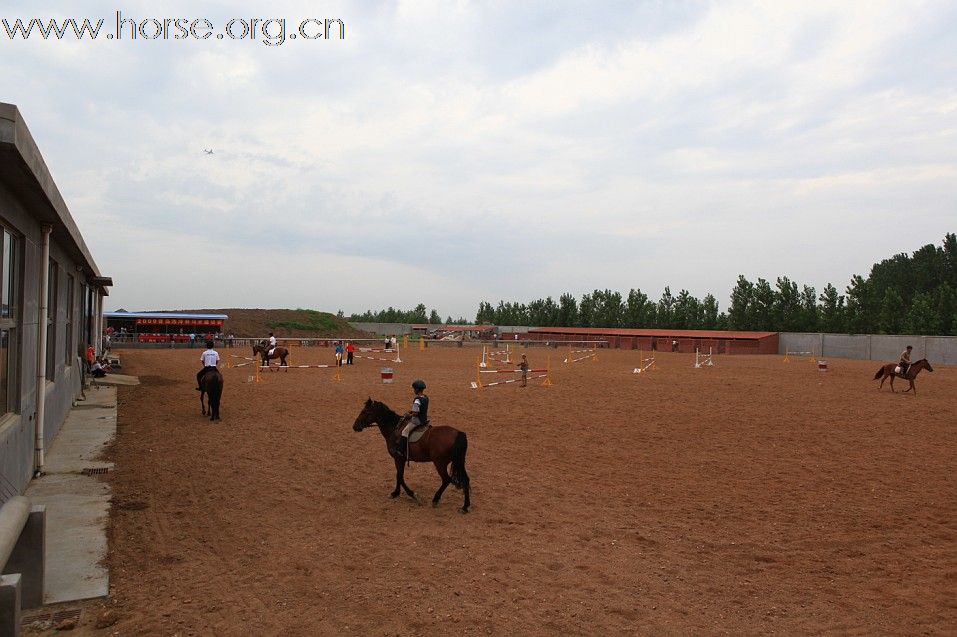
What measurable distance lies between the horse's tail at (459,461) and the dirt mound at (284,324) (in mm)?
69562

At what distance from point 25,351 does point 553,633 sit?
25.0ft

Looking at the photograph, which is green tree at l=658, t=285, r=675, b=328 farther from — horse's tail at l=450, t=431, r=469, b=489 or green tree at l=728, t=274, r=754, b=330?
horse's tail at l=450, t=431, r=469, b=489

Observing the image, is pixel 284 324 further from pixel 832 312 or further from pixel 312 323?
pixel 832 312

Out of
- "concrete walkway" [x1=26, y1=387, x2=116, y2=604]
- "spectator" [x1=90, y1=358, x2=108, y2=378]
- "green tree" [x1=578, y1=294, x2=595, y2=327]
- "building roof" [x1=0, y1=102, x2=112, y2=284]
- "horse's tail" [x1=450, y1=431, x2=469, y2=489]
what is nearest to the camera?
"building roof" [x1=0, y1=102, x2=112, y2=284]

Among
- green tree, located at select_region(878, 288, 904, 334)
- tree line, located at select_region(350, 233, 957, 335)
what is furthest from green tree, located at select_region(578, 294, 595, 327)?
green tree, located at select_region(878, 288, 904, 334)

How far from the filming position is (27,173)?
6117 mm

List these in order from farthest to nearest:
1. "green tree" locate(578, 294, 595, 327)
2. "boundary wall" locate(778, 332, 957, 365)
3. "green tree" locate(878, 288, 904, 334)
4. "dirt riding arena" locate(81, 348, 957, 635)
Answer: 1. "green tree" locate(578, 294, 595, 327)
2. "green tree" locate(878, 288, 904, 334)
3. "boundary wall" locate(778, 332, 957, 365)
4. "dirt riding arena" locate(81, 348, 957, 635)

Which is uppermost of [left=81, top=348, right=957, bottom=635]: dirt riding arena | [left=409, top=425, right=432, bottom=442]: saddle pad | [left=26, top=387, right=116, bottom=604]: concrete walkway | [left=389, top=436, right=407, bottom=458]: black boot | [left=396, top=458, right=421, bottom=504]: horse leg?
[left=409, top=425, right=432, bottom=442]: saddle pad

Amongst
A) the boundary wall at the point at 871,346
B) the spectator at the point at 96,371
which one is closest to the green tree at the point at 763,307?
the boundary wall at the point at 871,346

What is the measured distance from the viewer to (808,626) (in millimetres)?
5121

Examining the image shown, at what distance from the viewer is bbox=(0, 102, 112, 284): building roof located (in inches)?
192

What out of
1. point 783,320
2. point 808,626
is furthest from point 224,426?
point 783,320

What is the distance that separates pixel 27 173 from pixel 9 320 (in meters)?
2.09

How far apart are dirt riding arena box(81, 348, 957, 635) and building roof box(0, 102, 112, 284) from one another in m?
3.85
